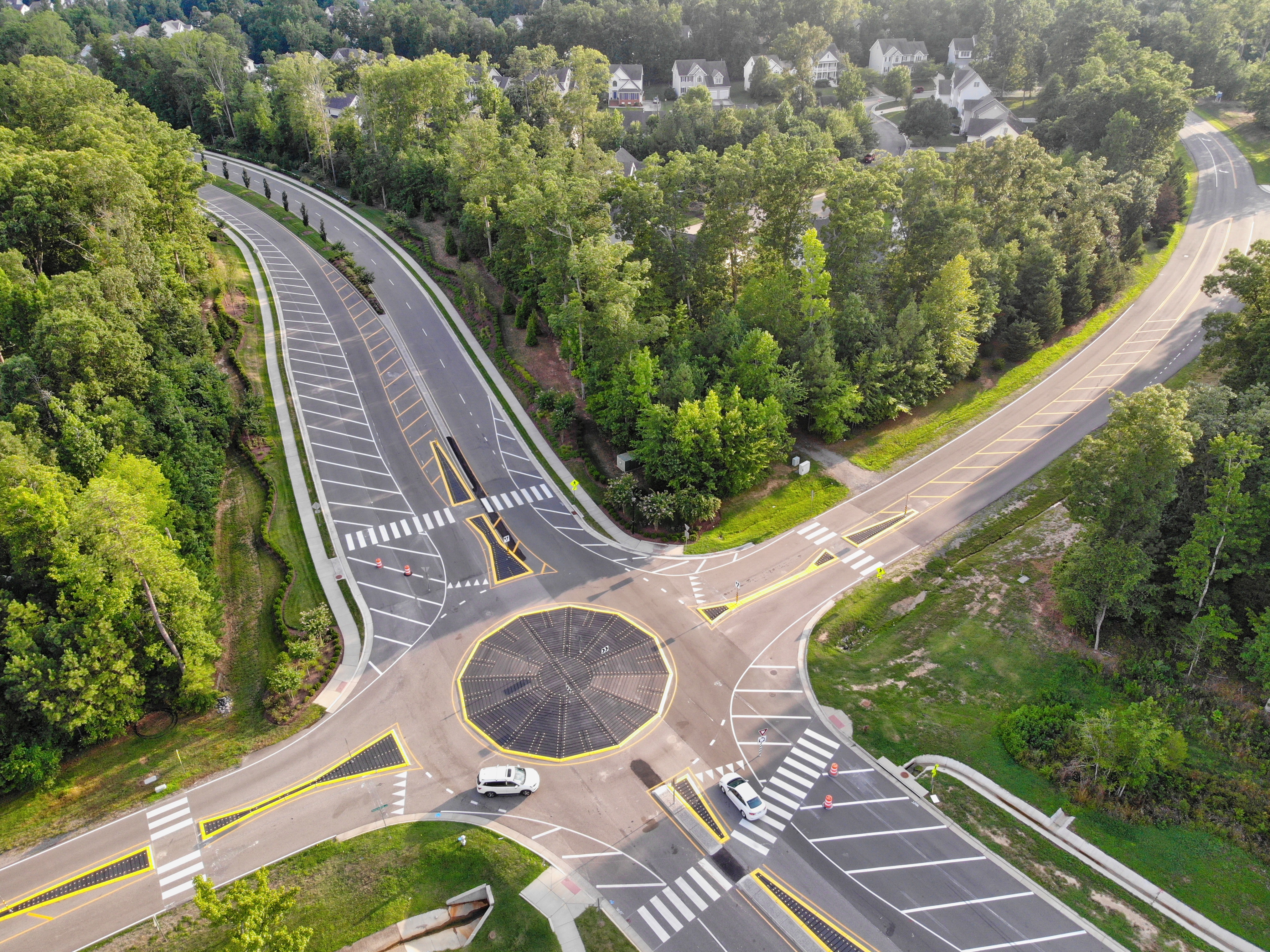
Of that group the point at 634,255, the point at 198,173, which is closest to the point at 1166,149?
the point at 634,255

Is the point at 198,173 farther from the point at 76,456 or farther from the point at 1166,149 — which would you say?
the point at 1166,149

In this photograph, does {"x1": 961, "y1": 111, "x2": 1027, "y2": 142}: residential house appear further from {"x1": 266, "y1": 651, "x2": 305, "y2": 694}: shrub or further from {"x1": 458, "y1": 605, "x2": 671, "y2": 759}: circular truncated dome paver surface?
{"x1": 266, "y1": 651, "x2": 305, "y2": 694}: shrub

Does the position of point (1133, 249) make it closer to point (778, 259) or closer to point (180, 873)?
point (778, 259)

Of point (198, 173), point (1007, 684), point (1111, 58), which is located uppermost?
point (1111, 58)

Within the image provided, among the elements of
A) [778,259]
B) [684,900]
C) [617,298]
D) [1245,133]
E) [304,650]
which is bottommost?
[684,900]

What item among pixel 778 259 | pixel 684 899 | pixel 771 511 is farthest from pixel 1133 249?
pixel 684 899

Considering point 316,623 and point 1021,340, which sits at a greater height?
point 1021,340

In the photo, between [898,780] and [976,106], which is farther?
[976,106]
